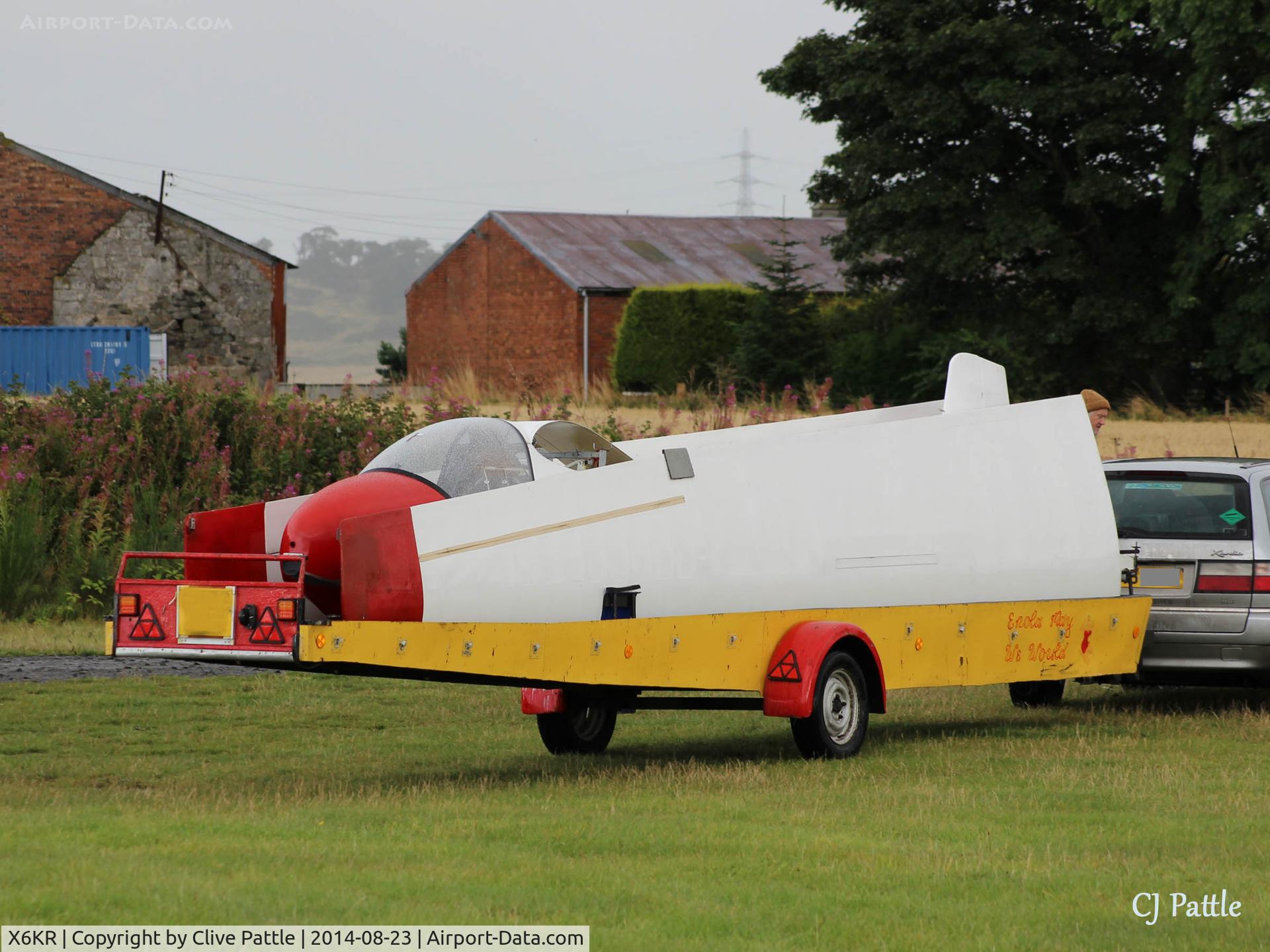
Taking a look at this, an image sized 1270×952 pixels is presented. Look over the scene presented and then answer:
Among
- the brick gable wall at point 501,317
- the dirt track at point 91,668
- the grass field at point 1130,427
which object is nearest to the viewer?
the dirt track at point 91,668

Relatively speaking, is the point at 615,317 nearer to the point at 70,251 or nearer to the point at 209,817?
the point at 70,251

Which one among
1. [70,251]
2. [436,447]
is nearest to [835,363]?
[70,251]

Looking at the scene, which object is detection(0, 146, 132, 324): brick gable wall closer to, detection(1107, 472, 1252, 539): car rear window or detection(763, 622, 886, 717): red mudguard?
detection(1107, 472, 1252, 539): car rear window

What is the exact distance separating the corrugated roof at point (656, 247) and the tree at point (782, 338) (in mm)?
11089

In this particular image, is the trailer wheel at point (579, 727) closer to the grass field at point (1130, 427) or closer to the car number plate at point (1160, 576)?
the car number plate at point (1160, 576)

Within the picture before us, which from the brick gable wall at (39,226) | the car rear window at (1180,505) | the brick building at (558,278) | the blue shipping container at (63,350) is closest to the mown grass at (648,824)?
the car rear window at (1180,505)

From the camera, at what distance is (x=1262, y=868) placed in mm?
6309

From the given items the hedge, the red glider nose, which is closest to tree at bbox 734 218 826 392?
the hedge

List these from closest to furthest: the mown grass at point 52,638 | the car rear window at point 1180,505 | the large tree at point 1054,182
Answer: the car rear window at point 1180,505, the mown grass at point 52,638, the large tree at point 1054,182

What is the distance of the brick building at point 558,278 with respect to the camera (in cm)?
5488

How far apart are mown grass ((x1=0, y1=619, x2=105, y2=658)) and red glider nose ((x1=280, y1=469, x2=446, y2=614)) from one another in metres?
7.09

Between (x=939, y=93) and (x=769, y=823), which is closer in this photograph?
(x=769, y=823)

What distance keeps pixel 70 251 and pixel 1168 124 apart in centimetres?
2775

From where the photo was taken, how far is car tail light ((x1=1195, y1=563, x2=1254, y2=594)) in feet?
36.0
